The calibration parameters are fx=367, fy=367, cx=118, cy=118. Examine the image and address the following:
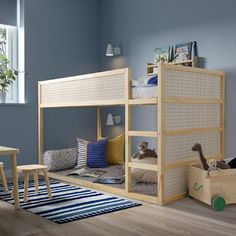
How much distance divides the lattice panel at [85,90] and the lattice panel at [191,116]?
478 mm

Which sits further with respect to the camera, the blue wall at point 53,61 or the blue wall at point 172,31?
the blue wall at point 53,61

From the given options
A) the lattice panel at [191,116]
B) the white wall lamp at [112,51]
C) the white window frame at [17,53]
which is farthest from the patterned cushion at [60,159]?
the lattice panel at [191,116]

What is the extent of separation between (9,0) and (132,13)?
1504 millimetres

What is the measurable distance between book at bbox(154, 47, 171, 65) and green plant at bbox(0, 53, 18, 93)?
164 cm

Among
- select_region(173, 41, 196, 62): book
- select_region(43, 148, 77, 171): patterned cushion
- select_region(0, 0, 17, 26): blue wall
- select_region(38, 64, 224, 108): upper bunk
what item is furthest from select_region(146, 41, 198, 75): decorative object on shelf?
select_region(0, 0, 17, 26): blue wall

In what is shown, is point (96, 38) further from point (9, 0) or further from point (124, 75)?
point (124, 75)

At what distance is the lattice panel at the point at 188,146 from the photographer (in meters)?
2.99

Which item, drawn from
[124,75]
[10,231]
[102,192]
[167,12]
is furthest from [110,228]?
[167,12]

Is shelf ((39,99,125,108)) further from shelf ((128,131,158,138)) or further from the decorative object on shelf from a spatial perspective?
the decorative object on shelf

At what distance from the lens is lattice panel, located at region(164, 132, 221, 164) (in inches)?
118

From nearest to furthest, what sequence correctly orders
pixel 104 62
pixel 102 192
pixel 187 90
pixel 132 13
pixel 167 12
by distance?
1. pixel 187 90
2. pixel 102 192
3. pixel 167 12
4. pixel 132 13
5. pixel 104 62

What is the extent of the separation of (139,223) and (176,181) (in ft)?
2.48

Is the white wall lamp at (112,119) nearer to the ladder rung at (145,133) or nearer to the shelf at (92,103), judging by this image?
the shelf at (92,103)

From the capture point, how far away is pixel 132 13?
15.2ft
